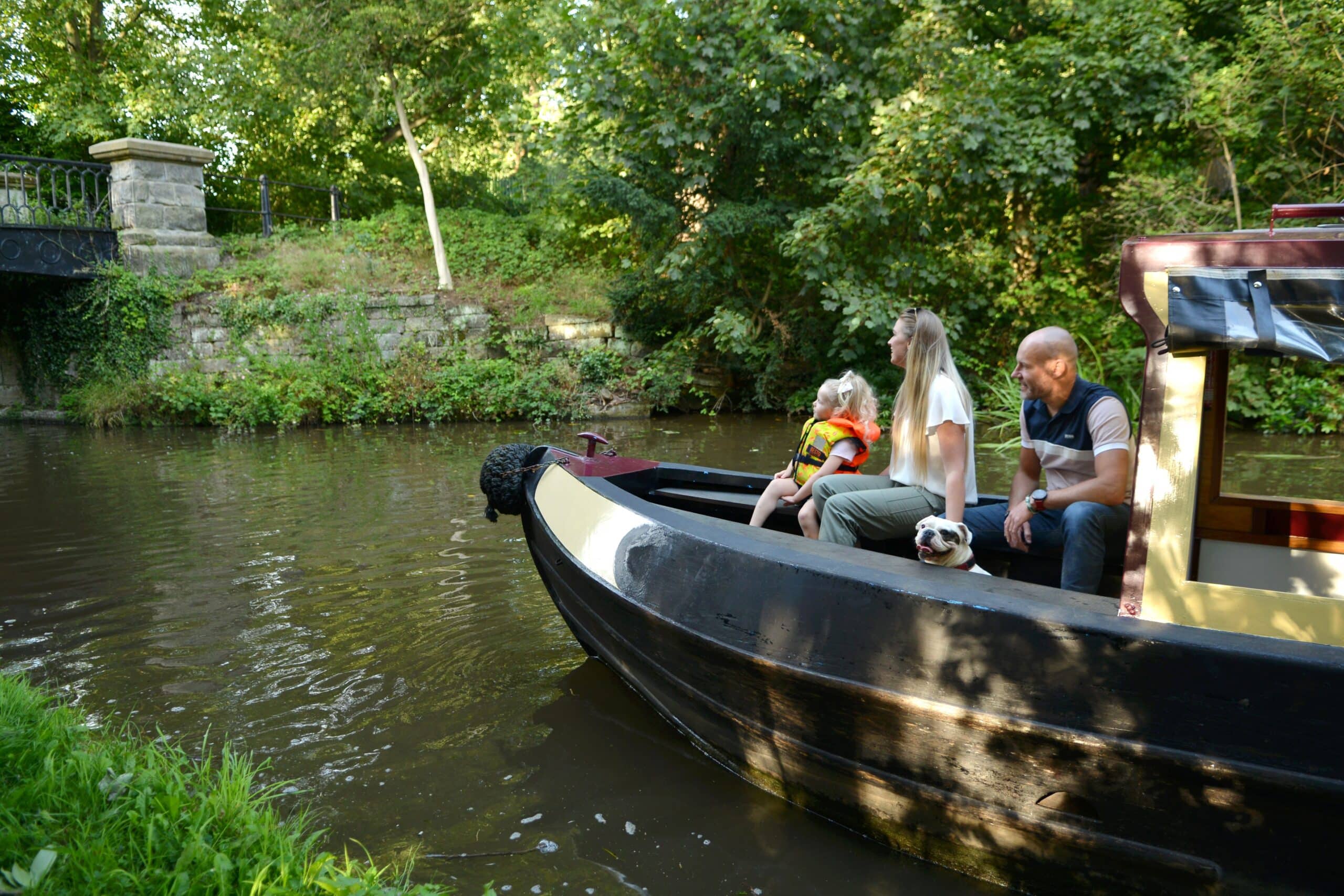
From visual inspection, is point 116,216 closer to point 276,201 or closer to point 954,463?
point 276,201

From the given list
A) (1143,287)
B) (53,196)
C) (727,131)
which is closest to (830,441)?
(1143,287)

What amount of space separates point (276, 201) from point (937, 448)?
20.8 meters

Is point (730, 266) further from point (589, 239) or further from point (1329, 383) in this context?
point (1329, 383)

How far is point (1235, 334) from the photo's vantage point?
2410 millimetres

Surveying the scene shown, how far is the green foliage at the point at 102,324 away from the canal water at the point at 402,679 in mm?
7343

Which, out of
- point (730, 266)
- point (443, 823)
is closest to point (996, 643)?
point (443, 823)

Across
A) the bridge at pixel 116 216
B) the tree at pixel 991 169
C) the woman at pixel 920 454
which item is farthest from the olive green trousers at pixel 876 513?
the bridge at pixel 116 216

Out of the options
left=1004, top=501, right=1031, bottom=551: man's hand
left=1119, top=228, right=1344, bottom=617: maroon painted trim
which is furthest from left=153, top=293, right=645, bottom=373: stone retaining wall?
left=1119, top=228, right=1344, bottom=617: maroon painted trim

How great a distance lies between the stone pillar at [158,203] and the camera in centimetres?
1619

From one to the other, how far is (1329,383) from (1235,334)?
11.7 metres

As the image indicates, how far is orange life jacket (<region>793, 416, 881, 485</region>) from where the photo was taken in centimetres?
464

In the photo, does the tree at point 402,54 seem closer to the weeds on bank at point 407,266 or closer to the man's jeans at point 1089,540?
the weeds on bank at point 407,266

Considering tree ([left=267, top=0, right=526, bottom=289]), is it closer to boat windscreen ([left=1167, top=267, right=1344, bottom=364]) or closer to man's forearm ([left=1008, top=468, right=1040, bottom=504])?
man's forearm ([left=1008, top=468, right=1040, bottom=504])

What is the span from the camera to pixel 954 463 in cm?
370
